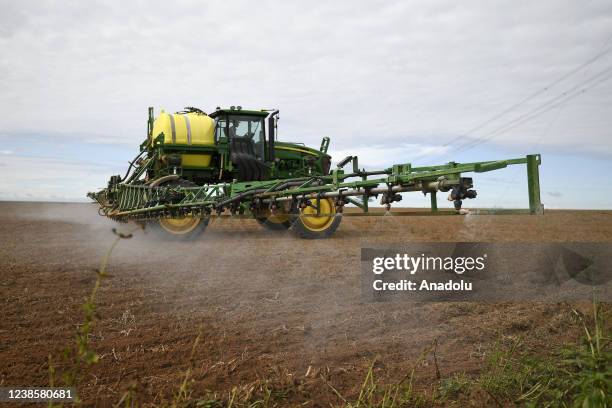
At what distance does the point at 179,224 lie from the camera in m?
11.2

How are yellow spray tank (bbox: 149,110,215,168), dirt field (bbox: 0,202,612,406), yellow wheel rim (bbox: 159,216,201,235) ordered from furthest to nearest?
yellow spray tank (bbox: 149,110,215,168), yellow wheel rim (bbox: 159,216,201,235), dirt field (bbox: 0,202,612,406)

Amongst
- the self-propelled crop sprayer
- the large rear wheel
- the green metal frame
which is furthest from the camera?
the large rear wheel

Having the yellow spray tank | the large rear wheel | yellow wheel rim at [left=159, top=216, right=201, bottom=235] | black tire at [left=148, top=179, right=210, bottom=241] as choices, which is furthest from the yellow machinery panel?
the large rear wheel

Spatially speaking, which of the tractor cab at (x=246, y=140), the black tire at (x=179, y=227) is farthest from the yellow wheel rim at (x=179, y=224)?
the tractor cab at (x=246, y=140)

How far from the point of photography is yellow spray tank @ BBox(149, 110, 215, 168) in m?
12.6

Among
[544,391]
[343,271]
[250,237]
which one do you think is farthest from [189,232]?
[544,391]

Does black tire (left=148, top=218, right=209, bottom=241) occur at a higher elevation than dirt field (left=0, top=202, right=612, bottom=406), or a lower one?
higher

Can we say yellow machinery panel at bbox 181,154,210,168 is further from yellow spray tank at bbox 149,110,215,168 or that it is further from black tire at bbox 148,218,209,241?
black tire at bbox 148,218,209,241

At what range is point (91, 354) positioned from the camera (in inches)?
68.6

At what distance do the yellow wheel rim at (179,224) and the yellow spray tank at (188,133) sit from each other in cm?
191

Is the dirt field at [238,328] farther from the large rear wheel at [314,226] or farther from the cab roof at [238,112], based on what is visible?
the cab roof at [238,112]

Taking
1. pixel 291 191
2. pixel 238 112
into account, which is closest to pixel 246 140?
pixel 238 112

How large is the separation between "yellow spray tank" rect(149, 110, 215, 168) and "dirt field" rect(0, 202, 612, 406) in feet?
14.1

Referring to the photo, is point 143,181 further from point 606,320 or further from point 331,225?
point 606,320
